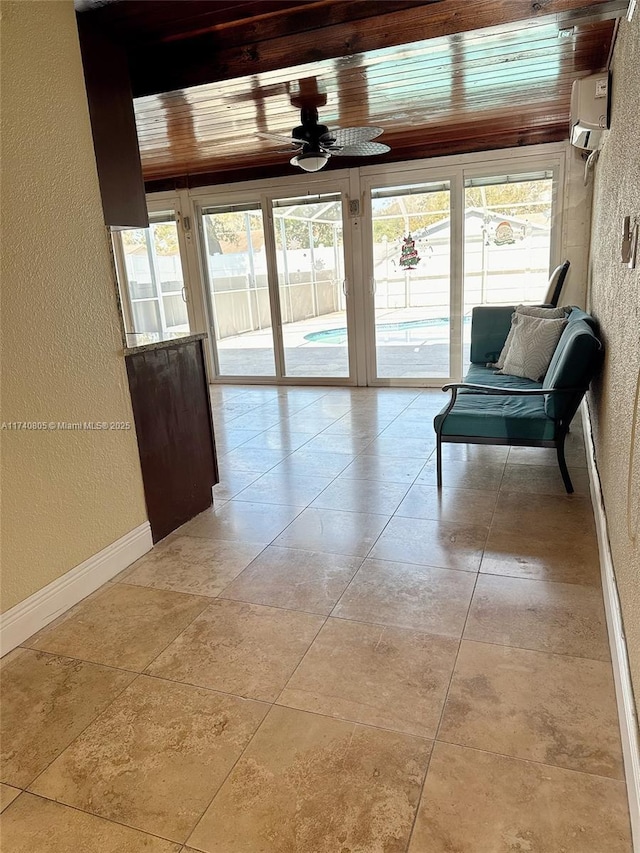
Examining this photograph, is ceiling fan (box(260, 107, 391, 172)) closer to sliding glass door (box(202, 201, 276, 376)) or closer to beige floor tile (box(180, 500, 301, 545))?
beige floor tile (box(180, 500, 301, 545))

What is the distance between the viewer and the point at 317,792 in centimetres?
136

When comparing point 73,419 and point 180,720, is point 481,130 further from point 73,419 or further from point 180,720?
point 180,720

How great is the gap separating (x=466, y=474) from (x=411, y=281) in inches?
118

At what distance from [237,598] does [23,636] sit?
0.78m

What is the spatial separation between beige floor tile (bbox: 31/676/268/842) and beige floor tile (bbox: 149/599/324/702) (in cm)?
6

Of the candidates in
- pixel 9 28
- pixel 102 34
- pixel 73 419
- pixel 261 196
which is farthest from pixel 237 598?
pixel 261 196

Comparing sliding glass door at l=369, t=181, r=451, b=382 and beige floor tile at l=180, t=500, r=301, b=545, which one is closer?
beige floor tile at l=180, t=500, r=301, b=545

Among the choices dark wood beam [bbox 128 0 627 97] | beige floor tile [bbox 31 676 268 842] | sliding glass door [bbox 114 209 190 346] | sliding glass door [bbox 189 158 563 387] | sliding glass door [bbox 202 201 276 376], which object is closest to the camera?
beige floor tile [bbox 31 676 268 842]

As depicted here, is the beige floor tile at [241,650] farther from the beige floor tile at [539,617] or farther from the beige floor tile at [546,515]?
the beige floor tile at [546,515]

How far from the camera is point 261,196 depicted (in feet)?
20.2

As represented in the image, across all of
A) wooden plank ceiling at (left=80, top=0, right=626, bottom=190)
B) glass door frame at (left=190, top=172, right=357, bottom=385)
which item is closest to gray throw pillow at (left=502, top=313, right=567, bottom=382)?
wooden plank ceiling at (left=80, top=0, right=626, bottom=190)

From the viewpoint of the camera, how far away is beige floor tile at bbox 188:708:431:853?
124 cm

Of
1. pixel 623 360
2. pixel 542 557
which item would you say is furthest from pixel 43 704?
pixel 623 360

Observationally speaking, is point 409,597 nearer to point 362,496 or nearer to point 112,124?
point 362,496
